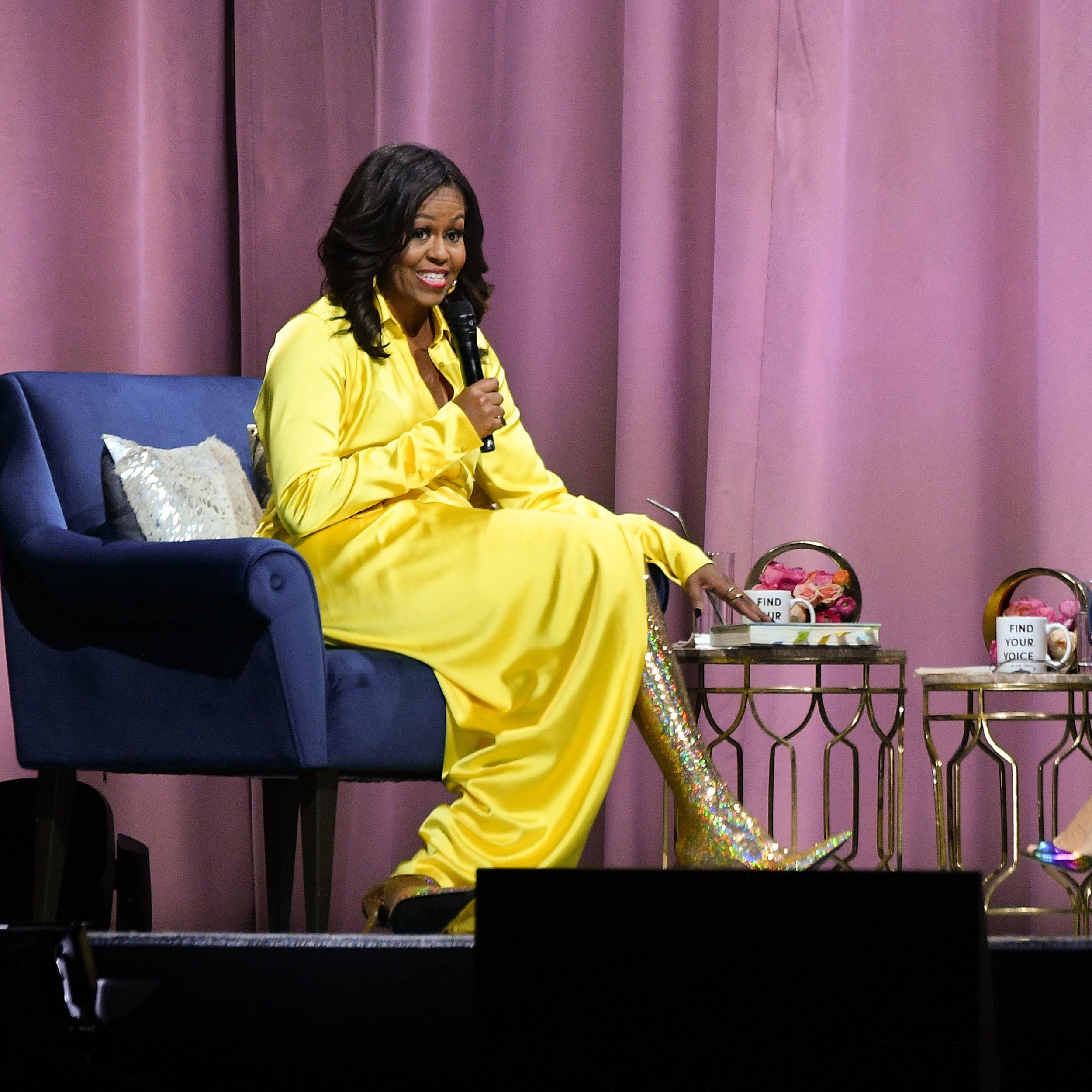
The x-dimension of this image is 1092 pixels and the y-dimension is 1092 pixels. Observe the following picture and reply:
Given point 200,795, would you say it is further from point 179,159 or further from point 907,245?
point 907,245

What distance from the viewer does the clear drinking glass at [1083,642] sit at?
2.43 metres

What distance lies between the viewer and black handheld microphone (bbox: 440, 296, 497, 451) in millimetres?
2236

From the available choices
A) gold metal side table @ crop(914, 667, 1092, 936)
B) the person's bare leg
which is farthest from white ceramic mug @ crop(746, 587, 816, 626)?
the person's bare leg

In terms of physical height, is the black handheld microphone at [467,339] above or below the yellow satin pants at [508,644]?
above

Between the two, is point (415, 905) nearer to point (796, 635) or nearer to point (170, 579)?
point (170, 579)

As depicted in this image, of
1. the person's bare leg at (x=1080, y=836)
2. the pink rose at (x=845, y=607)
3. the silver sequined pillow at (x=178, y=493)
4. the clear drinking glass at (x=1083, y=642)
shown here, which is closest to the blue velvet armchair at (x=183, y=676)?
the silver sequined pillow at (x=178, y=493)

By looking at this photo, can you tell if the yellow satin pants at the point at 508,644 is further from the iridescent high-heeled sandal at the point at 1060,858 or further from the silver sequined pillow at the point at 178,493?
the iridescent high-heeled sandal at the point at 1060,858

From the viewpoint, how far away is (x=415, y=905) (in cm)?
191

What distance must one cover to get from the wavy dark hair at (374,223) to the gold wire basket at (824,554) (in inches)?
30.9

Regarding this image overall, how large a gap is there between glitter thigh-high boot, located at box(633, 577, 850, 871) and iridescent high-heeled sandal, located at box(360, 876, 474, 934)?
33 centimetres

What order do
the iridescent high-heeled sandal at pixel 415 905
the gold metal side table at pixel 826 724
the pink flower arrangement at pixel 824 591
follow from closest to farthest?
the iridescent high-heeled sandal at pixel 415 905, the gold metal side table at pixel 826 724, the pink flower arrangement at pixel 824 591

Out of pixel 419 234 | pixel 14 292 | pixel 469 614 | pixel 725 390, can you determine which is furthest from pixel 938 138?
pixel 14 292

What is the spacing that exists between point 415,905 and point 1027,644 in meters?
1.06

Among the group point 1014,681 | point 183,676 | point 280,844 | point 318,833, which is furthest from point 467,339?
point 1014,681
